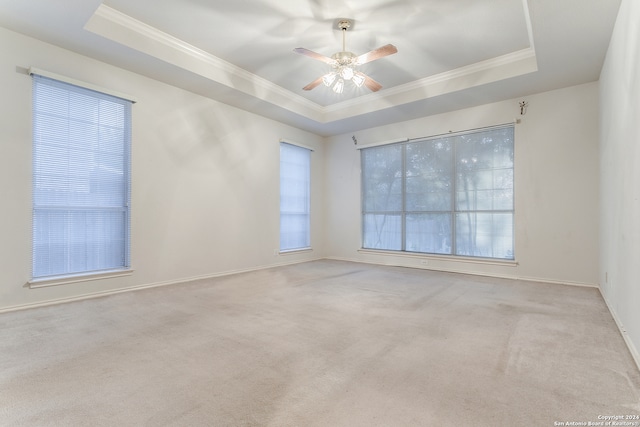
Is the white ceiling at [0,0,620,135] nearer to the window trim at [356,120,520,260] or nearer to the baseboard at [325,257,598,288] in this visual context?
the window trim at [356,120,520,260]

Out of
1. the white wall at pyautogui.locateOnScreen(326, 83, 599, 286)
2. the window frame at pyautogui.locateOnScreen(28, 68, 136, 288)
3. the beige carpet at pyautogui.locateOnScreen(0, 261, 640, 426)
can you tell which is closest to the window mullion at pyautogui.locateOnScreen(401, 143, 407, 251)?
the white wall at pyautogui.locateOnScreen(326, 83, 599, 286)

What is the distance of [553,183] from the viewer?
4.59m

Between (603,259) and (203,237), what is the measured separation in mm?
5486

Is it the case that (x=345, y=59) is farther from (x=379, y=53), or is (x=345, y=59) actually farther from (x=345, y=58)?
(x=379, y=53)

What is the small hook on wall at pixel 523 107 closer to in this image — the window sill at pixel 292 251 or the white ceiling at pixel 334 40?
the white ceiling at pixel 334 40

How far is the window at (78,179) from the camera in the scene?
3391mm

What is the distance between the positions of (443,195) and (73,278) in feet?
18.6

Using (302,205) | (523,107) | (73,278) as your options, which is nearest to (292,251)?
(302,205)

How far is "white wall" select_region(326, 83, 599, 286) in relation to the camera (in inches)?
170

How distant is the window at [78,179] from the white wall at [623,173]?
5.15 meters

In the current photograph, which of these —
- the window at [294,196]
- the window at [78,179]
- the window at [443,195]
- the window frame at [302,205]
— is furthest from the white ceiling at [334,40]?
the window at [294,196]

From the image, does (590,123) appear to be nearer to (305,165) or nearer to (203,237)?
(305,165)

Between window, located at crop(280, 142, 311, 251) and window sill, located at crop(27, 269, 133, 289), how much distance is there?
2935 mm

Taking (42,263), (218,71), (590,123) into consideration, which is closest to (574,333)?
(590,123)
